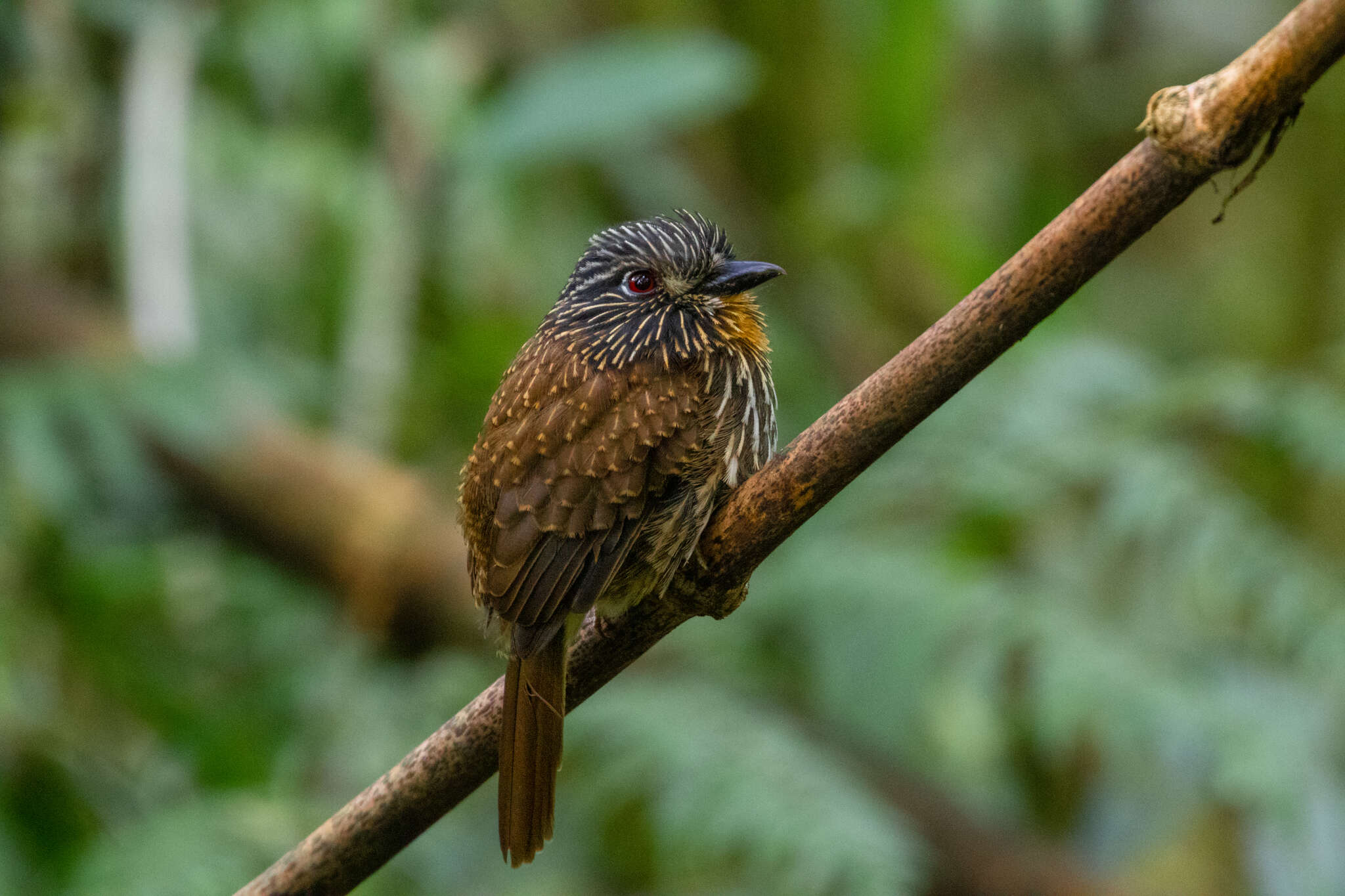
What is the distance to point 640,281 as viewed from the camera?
1.81m

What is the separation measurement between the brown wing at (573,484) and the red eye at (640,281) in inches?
8.0

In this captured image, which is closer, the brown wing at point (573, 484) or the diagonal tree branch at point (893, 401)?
the diagonal tree branch at point (893, 401)

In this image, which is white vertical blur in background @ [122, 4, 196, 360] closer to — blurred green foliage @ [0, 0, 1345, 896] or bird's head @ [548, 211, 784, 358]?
blurred green foliage @ [0, 0, 1345, 896]

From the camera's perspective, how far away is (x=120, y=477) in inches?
141

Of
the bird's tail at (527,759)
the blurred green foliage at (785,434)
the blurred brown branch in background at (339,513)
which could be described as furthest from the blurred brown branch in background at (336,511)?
the bird's tail at (527,759)

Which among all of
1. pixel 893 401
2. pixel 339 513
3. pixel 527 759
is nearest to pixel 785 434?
pixel 339 513

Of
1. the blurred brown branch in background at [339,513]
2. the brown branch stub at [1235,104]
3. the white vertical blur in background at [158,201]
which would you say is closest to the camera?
the brown branch stub at [1235,104]

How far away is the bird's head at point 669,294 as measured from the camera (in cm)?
172

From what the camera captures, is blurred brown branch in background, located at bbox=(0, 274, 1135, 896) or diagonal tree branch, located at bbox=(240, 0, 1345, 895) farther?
blurred brown branch in background, located at bbox=(0, 274, 1135, 896)

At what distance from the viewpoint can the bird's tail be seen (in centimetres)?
139

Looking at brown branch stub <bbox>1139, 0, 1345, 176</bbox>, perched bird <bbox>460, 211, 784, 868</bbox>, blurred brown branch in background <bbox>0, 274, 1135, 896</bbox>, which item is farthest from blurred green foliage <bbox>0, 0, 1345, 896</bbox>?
brown branch stub <bbox>1139, 0, 1345, 176</bbox>

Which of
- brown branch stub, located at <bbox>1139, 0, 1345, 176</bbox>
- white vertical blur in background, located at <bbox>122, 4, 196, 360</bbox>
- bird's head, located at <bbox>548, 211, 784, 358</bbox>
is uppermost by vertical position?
brown branch stub, located at <bbox>1139, 0, 1345, 176</bbox>

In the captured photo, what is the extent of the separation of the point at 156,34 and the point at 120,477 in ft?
4.42

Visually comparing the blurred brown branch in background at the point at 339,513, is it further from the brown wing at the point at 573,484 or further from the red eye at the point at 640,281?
the brown wing at the point at 573,484
